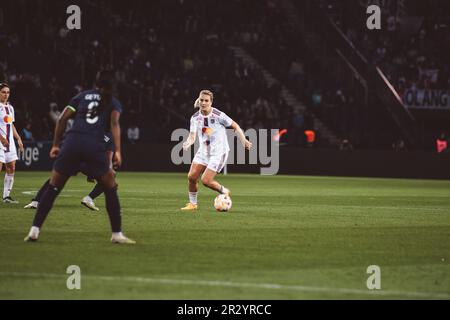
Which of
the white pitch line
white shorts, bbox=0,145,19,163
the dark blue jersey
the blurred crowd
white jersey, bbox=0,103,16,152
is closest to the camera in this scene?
the white pitch line

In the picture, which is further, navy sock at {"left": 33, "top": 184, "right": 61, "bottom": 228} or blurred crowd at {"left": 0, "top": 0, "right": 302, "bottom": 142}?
blurred crowd at {"left": 0, "top": 0, "right": 302, "bottom": 142}

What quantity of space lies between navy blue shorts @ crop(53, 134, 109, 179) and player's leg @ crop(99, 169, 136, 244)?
0.10 m

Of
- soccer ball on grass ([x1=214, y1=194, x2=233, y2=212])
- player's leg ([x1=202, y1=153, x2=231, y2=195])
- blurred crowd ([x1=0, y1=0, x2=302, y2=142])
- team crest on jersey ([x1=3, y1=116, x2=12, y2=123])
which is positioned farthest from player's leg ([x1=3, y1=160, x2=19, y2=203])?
blurred crowd ([x1=0, y1=0, x2=302, y2=142])

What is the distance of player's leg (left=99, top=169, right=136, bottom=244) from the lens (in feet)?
43.2

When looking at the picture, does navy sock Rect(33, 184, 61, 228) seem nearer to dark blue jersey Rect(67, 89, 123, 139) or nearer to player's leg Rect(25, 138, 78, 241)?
player's leg Rect(25, 138, 78, 241)

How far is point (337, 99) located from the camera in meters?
45.2

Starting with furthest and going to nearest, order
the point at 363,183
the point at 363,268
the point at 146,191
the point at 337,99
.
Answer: the point at 337,99 < the point at 363,183 < the point at 146,191 < the point at 363,268

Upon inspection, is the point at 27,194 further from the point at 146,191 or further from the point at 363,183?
A: the point at 363,183

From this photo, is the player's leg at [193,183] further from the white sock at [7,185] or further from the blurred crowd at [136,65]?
the blurred crowd at [136,65]

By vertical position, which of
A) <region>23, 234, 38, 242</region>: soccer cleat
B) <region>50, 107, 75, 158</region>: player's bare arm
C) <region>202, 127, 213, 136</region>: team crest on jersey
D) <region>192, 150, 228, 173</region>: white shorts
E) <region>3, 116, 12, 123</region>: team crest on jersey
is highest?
<region>50, 107, 75, 158</region>: player's bare arm

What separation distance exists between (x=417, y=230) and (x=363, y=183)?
18.7m

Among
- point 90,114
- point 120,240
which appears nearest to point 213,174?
point 120,240

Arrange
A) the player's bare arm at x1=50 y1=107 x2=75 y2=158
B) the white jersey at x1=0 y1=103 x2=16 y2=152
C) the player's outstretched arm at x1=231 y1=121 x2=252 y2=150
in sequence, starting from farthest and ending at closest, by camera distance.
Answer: the white jersey at x1=0 y1=103 x2=16 y2=152 < the player's outstretched arm at x1=231 y1=121 x2=252 y2=150 < the player's bare arm at x1=50 y1=107 x2=75 y2=158

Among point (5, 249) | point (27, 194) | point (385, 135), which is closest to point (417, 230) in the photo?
point (5, 249)
